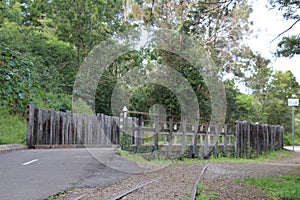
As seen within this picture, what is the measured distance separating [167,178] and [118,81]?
21.2 meters

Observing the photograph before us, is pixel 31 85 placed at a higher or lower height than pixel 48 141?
higher

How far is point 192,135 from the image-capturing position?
17.5 m

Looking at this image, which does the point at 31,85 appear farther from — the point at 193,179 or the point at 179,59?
the point at 179,59

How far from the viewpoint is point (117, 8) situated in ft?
115

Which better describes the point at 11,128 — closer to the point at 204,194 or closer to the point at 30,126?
the point at 30,126

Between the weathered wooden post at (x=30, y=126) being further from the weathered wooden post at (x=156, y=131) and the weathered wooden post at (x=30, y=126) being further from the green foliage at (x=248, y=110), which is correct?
the green foliage at (x=248, y=110)

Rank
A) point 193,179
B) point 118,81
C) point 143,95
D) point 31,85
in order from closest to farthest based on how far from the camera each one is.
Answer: point 31,85 → point 193,179 → point 143,95 → point 118,81

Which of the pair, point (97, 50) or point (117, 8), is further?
point (117, 8)

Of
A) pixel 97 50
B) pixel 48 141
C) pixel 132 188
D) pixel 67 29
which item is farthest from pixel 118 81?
pixel 132 188

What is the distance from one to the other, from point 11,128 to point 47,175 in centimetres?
1107

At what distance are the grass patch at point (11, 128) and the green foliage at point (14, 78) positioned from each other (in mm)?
10413

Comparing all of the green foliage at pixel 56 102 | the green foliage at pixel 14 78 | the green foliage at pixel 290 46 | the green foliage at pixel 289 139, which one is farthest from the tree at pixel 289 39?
the green foliage at pixel 289 139

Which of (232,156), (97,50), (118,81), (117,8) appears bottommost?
(232,156)

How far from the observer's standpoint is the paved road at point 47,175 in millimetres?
7160
